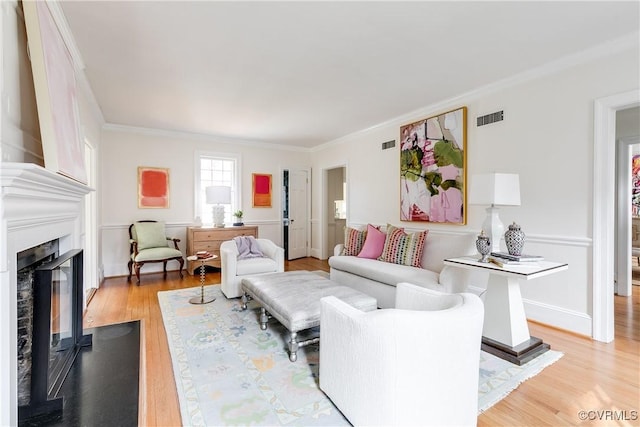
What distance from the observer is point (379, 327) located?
139 cm

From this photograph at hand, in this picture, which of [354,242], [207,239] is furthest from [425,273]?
[207,239]

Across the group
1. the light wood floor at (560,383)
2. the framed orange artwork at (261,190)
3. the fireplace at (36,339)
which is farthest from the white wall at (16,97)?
the framed orange artwork at (261,190)

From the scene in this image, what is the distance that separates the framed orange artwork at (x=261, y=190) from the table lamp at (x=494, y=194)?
4.36 meters

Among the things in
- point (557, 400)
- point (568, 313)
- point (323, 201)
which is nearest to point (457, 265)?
point (557, 400)

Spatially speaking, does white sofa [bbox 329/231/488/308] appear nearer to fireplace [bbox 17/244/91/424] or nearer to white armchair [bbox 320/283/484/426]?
white armchair [bbox 320/283/484/426]

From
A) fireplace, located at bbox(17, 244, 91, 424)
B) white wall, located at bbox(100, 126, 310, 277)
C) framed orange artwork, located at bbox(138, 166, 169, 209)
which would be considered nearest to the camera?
fireplace, located at bbox(17, 244, 91, 424)

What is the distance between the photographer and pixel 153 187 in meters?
5.18

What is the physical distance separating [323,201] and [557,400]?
→ 5114 mm

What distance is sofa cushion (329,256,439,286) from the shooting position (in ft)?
9.81

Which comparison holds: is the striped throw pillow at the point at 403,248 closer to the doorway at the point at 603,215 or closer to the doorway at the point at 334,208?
the doorway at the point at 603,215

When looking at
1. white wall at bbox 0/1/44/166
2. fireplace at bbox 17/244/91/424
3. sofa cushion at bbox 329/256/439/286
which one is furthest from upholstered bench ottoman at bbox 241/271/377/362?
white wall at bbox 0/1/44/166

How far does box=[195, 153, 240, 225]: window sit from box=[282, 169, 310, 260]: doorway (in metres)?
1.09

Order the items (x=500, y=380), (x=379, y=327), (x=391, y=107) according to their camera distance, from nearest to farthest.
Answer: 1. (x=379, y=327)
2. (x=500, y=380)
3. (x=391, y=107)

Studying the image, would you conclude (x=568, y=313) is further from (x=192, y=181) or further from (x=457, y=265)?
(x=192, y=181)
